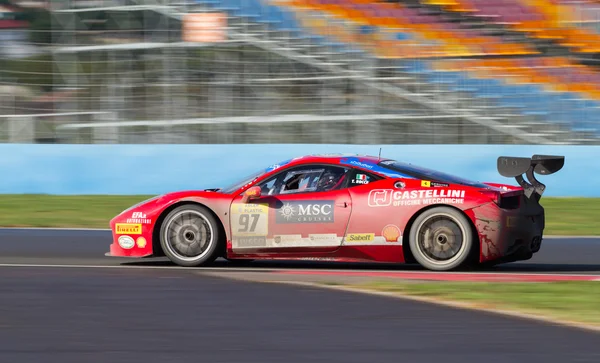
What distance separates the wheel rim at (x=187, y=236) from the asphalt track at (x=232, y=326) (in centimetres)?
27

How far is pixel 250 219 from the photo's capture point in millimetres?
8758

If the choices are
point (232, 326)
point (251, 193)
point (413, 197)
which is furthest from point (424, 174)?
point (232, 326)

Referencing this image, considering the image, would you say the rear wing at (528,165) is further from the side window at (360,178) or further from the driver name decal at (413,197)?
the side window at (360,178)

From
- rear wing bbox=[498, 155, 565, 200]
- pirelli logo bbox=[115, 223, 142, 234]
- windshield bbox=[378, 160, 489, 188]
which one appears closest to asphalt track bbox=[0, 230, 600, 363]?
pirelli logo bbox=[115, 223, 142, 234]

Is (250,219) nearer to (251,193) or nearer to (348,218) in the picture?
(251,193)

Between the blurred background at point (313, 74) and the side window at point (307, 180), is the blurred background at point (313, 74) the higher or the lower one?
the higher one

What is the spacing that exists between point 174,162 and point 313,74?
3.07 m

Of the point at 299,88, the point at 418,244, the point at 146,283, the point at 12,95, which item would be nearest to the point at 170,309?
the point at 146,283

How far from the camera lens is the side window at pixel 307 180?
28.9ft

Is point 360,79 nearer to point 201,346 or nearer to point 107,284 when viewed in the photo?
point 107,284

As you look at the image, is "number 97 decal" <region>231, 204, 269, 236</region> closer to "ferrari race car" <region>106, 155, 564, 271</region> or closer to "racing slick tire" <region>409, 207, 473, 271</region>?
"ferrari race car" <region>106, 155, 564, 271</region>

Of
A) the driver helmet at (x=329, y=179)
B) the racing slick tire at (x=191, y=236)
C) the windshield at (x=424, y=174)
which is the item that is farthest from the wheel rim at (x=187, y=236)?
the windshield at (x=424, y=174)

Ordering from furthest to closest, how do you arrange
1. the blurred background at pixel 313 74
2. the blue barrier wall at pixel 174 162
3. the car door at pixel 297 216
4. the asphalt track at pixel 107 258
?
the blurred background at pixel 313 74, the blue barrier wall at pixel 174 162, the asphalt track at pixel 107 258, the car door at pixel 297 216

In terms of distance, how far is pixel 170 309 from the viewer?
671cm
